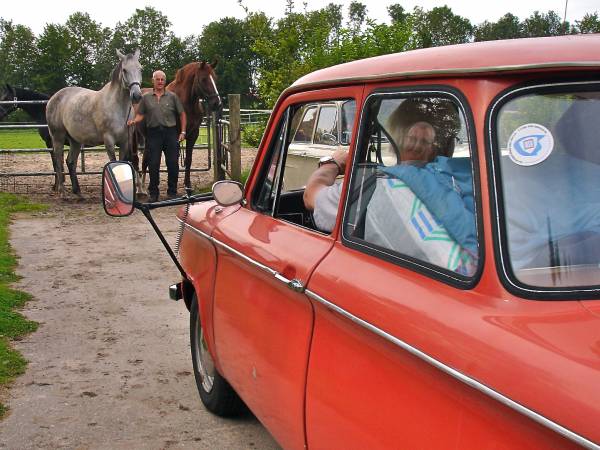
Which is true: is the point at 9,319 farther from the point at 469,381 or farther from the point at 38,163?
the point at 38,163

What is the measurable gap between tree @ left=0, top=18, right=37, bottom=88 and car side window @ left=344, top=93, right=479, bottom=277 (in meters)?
86.7

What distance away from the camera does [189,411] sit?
14.5ft

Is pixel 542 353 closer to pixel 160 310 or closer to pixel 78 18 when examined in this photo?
pixel 160 310

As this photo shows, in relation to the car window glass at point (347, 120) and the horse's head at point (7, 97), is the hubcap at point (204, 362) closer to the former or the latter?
the car window glass at point (347, 120)

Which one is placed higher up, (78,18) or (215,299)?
(78,18)

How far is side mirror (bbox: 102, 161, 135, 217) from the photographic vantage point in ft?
12.7

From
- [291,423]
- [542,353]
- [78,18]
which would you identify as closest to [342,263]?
[291,423]

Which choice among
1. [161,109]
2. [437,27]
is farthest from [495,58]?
[437,27]

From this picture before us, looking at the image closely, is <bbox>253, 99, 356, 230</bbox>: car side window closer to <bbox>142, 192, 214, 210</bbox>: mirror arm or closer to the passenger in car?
the passenger in car

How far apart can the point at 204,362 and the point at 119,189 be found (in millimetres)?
1166

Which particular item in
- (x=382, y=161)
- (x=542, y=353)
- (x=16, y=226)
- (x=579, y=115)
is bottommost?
(x=16, y=226)

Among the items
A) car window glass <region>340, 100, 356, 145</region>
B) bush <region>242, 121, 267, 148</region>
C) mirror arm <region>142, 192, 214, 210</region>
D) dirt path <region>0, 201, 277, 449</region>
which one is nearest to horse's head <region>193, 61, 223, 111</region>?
bush <region>242, 121, 267, 148</region>

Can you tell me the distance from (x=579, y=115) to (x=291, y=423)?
4.78ft

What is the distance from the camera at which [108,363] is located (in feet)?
17.2
